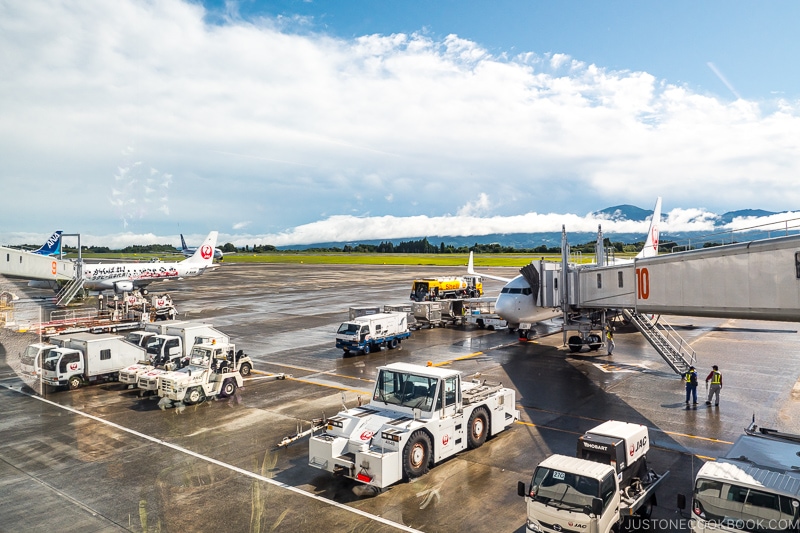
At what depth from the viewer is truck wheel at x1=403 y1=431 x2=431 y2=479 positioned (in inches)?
568

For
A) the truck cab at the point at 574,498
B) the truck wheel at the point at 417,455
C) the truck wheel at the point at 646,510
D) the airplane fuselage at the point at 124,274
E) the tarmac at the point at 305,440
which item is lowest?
the tarmac at the point at 305,440

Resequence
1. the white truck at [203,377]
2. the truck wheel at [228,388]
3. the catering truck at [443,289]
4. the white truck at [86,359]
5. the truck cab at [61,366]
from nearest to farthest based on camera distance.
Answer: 1. the white truck at [203,377]
2. the truck wheel at [228,388]
3. the truck cab at [61,366]
4. the white truck at [86,359]
5. the catering truck at [443,289]

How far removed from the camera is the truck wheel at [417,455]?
14430mm

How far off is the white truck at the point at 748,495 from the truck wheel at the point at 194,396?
18.6m

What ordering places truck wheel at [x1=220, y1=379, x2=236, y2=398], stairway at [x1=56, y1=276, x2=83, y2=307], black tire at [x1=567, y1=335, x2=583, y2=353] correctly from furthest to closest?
stairway at [x1=56, y1=276, x2=83, y2=307] → black tire at [x1=567, y1=335, x2=583, y2=353] → truck wheel at [x1=220, y1=379, x2=236, y2=398]

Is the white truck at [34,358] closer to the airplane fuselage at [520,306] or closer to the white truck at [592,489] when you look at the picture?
the white truck at [592,489]

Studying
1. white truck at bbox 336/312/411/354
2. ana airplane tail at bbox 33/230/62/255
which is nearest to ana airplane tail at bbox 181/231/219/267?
ana airplane tail at bbox 33/230/62/255

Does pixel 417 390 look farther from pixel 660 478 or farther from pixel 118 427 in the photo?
pixel 118 427

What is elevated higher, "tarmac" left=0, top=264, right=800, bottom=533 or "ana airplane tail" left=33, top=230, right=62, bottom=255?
"ana airplane tail" left=33, top=230, right=62, bottom=255

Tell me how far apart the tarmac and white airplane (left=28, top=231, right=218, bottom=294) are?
2901 centimetres

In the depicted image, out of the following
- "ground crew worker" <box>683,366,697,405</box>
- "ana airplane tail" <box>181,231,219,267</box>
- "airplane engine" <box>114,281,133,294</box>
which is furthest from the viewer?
"ana airplane tail" <box>181,231,219,267</box>

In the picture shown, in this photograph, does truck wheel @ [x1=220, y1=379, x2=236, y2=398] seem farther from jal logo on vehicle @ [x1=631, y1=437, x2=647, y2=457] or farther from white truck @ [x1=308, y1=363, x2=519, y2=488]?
jal logo on vehicle @ [x1=631, y1=437, x2=647, y2=457]

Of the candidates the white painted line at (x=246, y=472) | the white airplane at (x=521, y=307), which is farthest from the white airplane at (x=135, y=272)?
the white airplane at (x=521, y=307)

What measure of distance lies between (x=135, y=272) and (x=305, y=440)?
56.9m
